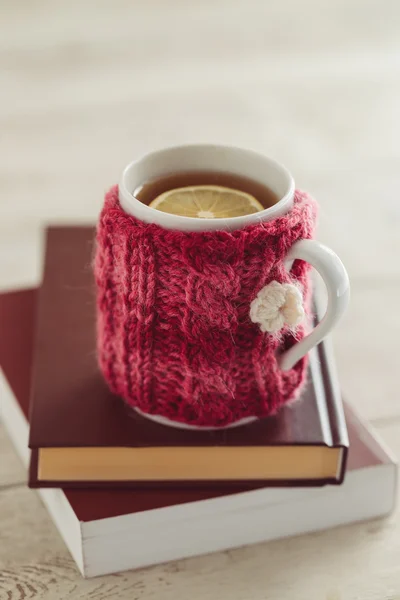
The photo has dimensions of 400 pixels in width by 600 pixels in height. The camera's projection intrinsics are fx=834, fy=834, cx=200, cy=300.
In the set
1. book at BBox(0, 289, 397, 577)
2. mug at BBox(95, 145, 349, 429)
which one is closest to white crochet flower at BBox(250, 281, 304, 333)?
mug at BBox(95, 145, 349, 429)

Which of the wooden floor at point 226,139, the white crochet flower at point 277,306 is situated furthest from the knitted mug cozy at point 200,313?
the wooden floor at point 226,139

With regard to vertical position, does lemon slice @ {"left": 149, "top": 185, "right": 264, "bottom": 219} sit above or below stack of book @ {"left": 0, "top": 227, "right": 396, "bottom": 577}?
above

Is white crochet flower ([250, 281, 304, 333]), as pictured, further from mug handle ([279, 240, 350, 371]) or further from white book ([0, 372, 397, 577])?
white book ([0, 372, 397, 577])

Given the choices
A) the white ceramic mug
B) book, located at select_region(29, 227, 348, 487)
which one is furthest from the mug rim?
book, located at select_region(29, 227, 348, 487)

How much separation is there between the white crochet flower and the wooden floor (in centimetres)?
16

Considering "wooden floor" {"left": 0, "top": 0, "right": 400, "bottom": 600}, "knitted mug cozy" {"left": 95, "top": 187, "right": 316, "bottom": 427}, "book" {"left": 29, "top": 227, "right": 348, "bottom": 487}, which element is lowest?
"wooden floor" {"left": 0, "top": 0, "right": 400, "bottom": 600}

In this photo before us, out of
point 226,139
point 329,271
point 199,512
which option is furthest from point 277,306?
point 226,139

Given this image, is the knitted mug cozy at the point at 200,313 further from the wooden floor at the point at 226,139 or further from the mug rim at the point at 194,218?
the wooden floor at the point at 226,139

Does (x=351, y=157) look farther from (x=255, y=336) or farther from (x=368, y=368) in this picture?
(x=255, y=336)

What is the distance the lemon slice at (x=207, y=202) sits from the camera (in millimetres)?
525

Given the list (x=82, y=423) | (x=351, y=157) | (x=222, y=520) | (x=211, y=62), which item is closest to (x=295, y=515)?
(x=222, y=520)

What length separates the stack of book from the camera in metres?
0.52

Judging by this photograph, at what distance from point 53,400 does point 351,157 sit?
23.4 inches

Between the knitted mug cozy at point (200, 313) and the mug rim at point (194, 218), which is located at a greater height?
the mug rim at point (194, 218)
